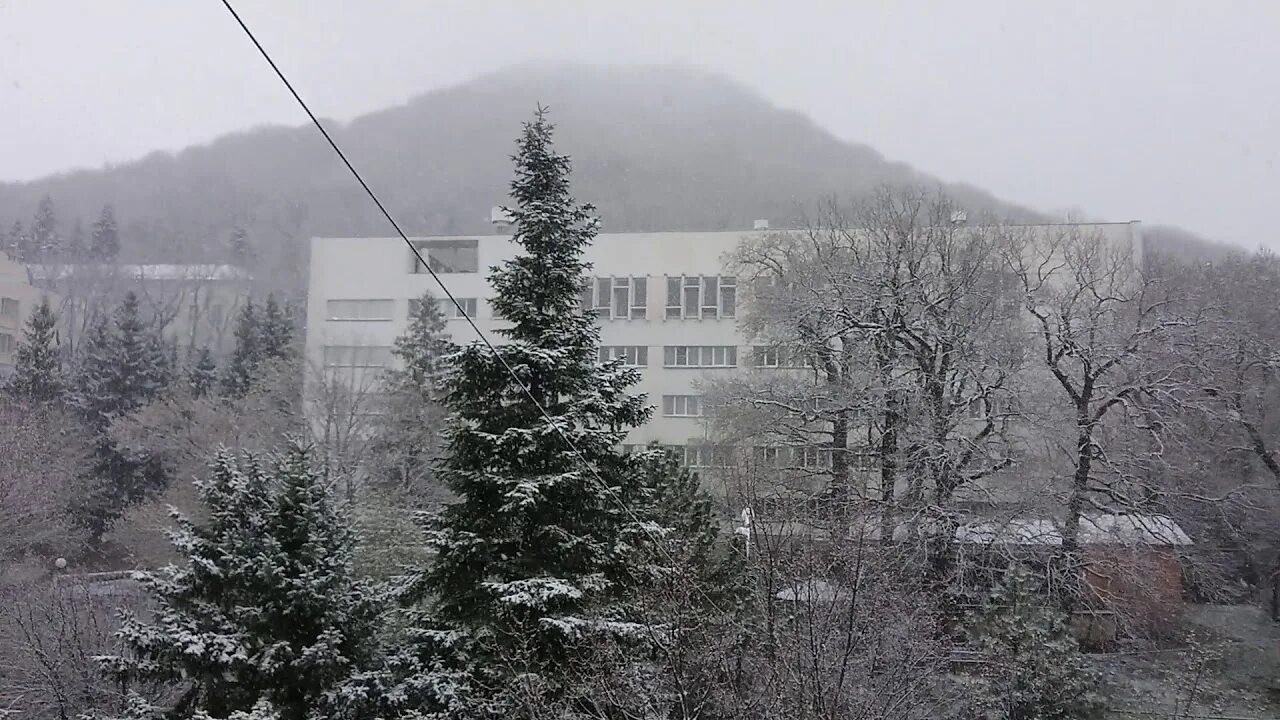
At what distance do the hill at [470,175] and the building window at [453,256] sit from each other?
112cm

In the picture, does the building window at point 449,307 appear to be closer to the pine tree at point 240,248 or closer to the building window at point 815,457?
the pine tree at point 240,248

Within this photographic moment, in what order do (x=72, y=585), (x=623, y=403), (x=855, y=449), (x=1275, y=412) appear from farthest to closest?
1. (x=1275, y=412)
2. (x=855, y=449)
3. (x=72, y=585)
4. (x=623, y=403)

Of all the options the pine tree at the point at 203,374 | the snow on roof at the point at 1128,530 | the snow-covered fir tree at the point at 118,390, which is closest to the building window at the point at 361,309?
the pine tree at the point at 203,374

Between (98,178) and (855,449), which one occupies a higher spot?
(98,178)

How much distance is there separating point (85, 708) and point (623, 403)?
7035 millimetres

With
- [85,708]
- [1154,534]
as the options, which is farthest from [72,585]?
[1154,534]

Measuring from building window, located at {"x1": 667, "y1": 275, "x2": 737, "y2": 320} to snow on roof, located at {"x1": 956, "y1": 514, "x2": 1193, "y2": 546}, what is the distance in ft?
44.8

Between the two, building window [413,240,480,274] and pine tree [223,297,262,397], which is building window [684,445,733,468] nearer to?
building window [413,240,480,274]

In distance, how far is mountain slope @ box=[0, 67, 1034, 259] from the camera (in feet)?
44.3

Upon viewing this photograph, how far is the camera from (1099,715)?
11836mm

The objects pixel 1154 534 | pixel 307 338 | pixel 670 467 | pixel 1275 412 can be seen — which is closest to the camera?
pixel 670 467

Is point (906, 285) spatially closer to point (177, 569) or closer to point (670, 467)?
point (670, 467)

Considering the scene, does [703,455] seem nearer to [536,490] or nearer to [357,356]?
[357,356]

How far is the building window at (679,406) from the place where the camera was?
27797 millimetres
